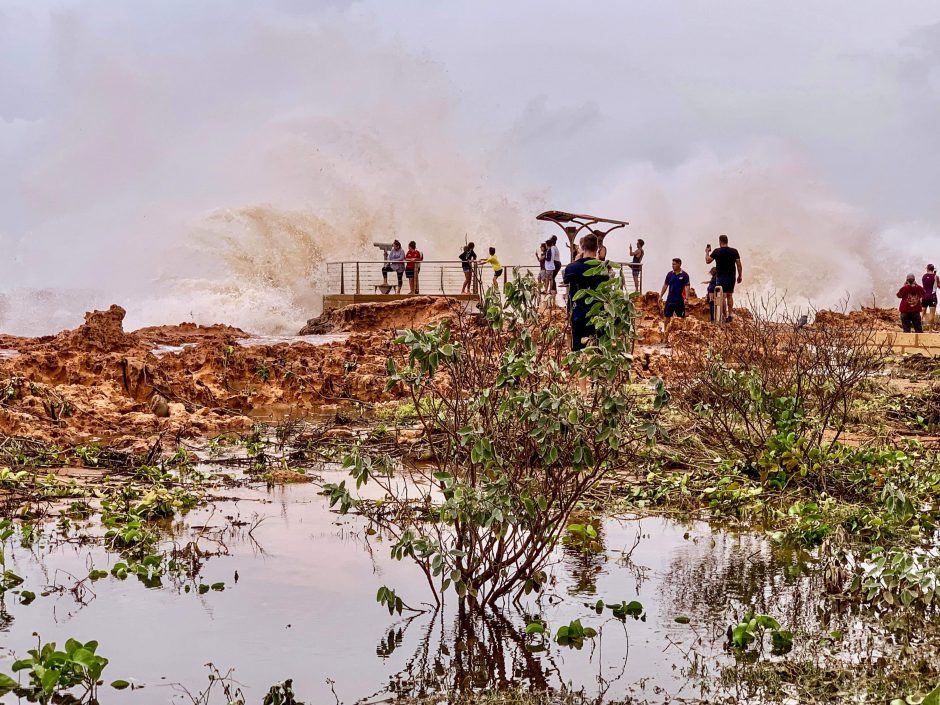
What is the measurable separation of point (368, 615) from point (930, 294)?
958 inches

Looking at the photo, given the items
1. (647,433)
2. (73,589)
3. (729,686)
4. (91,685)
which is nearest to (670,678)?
(729,686)

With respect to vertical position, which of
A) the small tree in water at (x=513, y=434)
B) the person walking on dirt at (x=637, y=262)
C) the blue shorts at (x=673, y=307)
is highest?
the person walking on dirt at (x=637, y=262)

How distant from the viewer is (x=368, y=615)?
5531 mm

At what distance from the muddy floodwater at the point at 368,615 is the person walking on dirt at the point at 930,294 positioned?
67.8 feet

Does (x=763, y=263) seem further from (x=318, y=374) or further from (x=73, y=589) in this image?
(x=73, y=589)

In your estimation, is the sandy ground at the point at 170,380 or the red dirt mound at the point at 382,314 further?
the red dirt mound at the point at 382,314

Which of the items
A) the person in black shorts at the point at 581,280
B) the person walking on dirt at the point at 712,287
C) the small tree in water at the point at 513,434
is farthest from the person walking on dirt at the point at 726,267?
the small tree in water at the point at 513,434

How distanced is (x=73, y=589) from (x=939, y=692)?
408cm

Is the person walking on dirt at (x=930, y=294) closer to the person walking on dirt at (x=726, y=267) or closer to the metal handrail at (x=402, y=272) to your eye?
the metal handrail at (x=402, y=272)

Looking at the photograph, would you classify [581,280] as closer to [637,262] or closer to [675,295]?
[675,295]

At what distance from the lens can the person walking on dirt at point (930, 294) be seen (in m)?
26.1

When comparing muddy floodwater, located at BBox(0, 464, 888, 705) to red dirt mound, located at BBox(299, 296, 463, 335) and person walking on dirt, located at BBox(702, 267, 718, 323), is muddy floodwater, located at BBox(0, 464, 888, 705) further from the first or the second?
red dirt mound, located at BBox(299, 296, 463, 335)

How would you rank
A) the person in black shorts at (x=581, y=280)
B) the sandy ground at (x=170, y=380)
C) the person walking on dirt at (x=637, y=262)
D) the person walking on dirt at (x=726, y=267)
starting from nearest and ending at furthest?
the person in black shorts at (x=581, y=280)
the sandy ground at (x=170, y=380)
the person walking on dirt at (x=726, y=267)
the person walking on dirt at (x=637, y=262)

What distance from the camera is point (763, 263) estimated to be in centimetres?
5209
